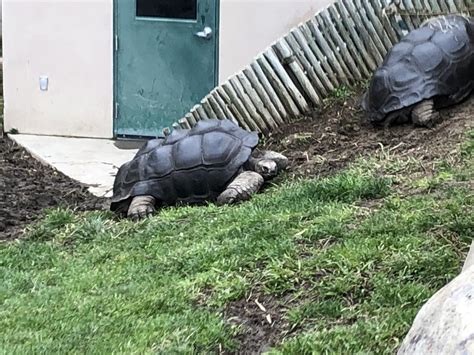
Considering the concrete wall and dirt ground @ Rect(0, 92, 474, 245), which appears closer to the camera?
dirt ground @ Rect(0, 92, 474, 245)

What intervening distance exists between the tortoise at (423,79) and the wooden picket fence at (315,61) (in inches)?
36.9

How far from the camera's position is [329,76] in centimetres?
814

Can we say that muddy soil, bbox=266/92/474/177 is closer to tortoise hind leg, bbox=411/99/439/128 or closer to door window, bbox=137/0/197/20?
tortoise hind leg, bbox=411/99/439/128

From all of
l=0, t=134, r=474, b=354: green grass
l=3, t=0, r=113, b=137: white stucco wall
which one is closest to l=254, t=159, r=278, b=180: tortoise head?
l=0, t=134, r=474, b=354: green grass

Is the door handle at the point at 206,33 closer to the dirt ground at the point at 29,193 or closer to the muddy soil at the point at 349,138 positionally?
the muddy soil at the point at 349,138

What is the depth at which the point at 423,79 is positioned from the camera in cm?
689

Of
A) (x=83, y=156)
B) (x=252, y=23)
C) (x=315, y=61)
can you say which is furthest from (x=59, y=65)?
(x=315, y=61)

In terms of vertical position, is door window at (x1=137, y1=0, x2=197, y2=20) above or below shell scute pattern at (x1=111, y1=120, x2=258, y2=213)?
above

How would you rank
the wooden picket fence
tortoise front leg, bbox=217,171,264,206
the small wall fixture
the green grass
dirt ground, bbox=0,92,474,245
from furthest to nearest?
the small wall fixture → the wooden picket fence → dirt ground, bbox=0,92,474,245 → tortoise front leg, bbox=217,171,264,206 → the green grass

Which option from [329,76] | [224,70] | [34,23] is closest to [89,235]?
[329,76]

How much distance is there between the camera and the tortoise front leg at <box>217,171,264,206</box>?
6258 millimetres

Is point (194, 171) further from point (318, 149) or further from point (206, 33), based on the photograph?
point (206, 33)

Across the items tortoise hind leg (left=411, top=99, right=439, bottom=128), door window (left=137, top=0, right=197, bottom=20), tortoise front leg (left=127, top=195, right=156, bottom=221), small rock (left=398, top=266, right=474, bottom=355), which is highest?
door window (left=137, top=0, right=197, bottom=20)

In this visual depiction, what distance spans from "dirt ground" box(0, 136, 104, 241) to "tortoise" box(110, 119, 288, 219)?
Answer: 626 mm
